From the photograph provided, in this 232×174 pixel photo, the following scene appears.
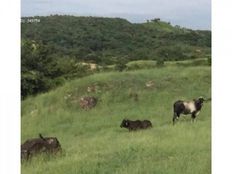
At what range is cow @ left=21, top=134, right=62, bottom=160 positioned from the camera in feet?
17.7

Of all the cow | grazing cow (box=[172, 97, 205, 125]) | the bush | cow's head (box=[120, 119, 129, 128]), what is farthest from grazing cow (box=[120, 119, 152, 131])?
the cow

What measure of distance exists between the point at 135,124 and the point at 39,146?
615 mm

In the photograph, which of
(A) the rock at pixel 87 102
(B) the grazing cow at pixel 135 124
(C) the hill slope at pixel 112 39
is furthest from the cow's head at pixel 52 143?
(C) the hill slope at pixel 112 39

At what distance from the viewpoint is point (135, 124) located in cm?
548

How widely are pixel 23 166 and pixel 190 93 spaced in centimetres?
114

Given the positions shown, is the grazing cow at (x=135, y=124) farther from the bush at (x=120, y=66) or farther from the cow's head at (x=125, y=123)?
the bush at (x=120, y=66)

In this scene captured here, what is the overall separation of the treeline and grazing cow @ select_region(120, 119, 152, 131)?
0.39 metres

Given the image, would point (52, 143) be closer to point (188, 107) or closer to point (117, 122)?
point (117, 122)

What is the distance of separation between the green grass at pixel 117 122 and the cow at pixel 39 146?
4 cm

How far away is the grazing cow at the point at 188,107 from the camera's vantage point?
543 centimetres

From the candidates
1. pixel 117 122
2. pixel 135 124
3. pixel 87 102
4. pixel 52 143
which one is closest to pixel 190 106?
pixel 135 124
